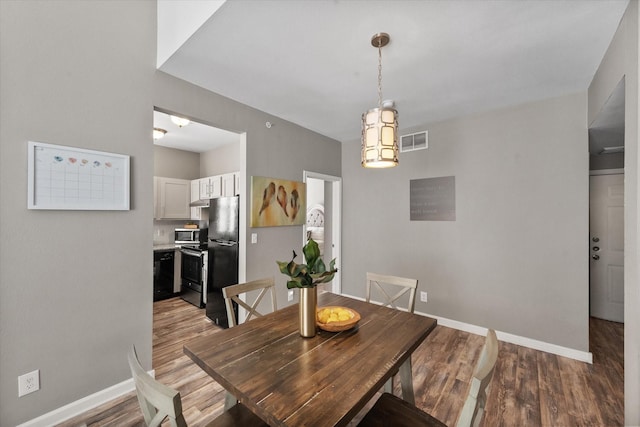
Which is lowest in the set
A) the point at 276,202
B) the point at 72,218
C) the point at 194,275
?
the point at 194,275

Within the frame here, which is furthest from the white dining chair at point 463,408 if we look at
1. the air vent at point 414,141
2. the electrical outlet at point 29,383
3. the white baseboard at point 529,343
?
the air vent at point 414,141

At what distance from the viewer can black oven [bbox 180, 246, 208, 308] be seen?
394cm

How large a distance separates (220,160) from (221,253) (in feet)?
7.87

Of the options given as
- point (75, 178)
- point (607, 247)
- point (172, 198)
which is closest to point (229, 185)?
point (172, 198)

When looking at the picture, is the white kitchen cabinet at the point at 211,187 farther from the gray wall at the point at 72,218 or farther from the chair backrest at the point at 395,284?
the chair backrest at the point at 395,284

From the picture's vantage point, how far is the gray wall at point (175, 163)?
4852 millimetres

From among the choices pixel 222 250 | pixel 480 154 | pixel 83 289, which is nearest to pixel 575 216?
pixel 480 154

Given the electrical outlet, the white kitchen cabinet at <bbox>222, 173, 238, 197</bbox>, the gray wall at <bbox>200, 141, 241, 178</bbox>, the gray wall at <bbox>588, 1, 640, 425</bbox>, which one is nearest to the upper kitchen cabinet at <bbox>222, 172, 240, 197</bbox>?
the white kitchen cabinet at <bbox>222, 173, 238, 197</bbox>

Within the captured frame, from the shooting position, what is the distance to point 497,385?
2.18m

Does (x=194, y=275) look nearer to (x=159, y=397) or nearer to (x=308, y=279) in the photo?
(x=308, y=279)

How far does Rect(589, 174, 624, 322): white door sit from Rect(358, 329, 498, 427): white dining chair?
3691mm

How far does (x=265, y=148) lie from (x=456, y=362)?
9.84 ft

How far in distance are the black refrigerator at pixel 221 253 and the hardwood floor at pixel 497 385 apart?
1.38ft

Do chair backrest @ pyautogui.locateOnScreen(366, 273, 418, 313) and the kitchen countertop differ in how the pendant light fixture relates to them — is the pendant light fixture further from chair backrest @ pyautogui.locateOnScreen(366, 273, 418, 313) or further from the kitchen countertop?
the kitchen countertop
